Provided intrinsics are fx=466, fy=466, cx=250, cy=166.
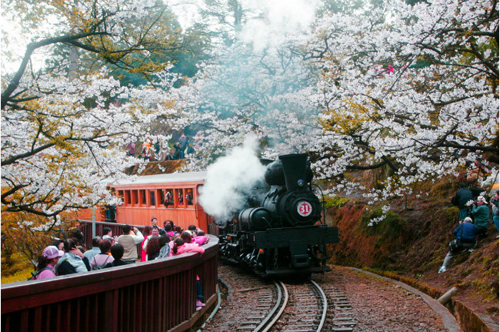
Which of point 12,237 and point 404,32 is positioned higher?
point 404,32

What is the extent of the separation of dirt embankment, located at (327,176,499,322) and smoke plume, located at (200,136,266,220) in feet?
12.8

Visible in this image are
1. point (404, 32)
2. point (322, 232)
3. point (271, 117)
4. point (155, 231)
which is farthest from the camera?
point (271, 117)

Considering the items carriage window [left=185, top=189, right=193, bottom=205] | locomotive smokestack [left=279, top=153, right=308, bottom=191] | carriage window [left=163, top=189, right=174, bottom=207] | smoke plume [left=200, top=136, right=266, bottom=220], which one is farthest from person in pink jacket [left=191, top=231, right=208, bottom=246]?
carriage window [left=163, top=189, right=174, bottom=207]

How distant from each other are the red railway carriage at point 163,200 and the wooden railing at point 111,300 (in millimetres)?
7907

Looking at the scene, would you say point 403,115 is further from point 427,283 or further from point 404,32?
point 427,283

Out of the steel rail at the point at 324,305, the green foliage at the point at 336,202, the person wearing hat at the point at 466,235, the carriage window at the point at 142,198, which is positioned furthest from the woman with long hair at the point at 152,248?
the carriage window at the point at 142,198

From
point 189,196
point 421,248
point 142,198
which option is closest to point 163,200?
point 142,198

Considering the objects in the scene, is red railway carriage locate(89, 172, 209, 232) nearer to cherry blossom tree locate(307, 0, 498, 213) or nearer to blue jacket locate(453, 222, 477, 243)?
cherry blossom tree locate(307, 0, 498, 213)

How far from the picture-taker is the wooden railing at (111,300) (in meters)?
3.59

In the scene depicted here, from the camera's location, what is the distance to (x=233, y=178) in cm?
1358

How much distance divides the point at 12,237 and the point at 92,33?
9.77m

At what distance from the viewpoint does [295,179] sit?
1152 cm

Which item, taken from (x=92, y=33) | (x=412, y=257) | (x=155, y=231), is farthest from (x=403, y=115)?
(x=92, y=33)

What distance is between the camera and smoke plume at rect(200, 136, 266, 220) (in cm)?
1342
